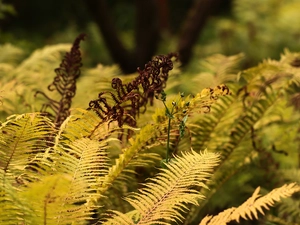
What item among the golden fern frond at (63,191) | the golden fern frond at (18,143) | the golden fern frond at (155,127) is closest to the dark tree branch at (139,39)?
the golden fern frond at (155,127)

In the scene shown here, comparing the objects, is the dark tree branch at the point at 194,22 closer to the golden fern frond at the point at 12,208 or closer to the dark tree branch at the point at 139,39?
the dark tree branch at the point at 139,39

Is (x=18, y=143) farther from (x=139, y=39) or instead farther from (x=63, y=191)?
(x=139, y=39)

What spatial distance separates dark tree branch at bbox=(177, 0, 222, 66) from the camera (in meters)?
5.68

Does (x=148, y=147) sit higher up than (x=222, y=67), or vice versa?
(x=222, y=67)

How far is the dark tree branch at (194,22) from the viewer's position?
18.6 ft

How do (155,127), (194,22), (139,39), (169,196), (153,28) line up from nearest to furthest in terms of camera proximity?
1. (169,196)
2. (155,127)
3. (194,22)
4. (153,28)
5. (139,39)

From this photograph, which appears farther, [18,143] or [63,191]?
[18,143]

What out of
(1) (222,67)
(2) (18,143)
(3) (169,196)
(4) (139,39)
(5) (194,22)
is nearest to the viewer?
(3) (169,196)

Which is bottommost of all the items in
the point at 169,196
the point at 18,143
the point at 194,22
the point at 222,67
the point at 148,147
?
the point at 169,196

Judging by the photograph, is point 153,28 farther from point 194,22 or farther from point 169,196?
point 169,196

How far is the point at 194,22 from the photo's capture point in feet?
19.2

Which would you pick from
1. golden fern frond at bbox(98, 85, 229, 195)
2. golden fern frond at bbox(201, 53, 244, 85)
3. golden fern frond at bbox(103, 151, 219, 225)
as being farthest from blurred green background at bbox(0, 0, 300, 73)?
golden fern frond at bbox(103, 151, 219, 225)

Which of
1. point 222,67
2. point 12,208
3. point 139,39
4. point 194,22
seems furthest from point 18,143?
point 139,39

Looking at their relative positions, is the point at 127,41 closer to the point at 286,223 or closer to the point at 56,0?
the point at 56,0
